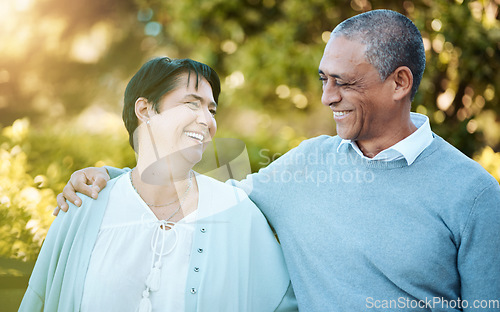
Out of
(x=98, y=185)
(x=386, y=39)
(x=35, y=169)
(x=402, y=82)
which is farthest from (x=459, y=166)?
(x=35, y=169)

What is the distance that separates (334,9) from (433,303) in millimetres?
4985

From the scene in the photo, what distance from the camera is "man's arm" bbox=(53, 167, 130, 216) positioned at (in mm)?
2154

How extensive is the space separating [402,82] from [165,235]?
4.42 ft

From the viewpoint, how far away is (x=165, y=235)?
84.3 inches

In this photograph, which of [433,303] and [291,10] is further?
[291,10]

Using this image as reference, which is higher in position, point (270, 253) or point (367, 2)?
point (367, 2)

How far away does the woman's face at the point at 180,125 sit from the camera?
2213 millimetres

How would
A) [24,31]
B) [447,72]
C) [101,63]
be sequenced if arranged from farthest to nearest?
[101,63], [24,31], [447,72]

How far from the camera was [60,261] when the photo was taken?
204 centimetres

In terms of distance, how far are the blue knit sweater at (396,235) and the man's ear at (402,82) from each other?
0.89ft

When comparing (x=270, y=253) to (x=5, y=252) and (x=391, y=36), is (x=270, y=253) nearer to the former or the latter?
(x=391, y=36)

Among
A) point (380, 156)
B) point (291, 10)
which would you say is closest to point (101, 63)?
point (291, 10)

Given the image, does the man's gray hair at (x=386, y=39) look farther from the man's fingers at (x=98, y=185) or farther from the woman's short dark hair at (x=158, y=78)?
the man's fingers at (x=98, y=185)

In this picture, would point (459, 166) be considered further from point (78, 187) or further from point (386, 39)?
point (78, 187)
